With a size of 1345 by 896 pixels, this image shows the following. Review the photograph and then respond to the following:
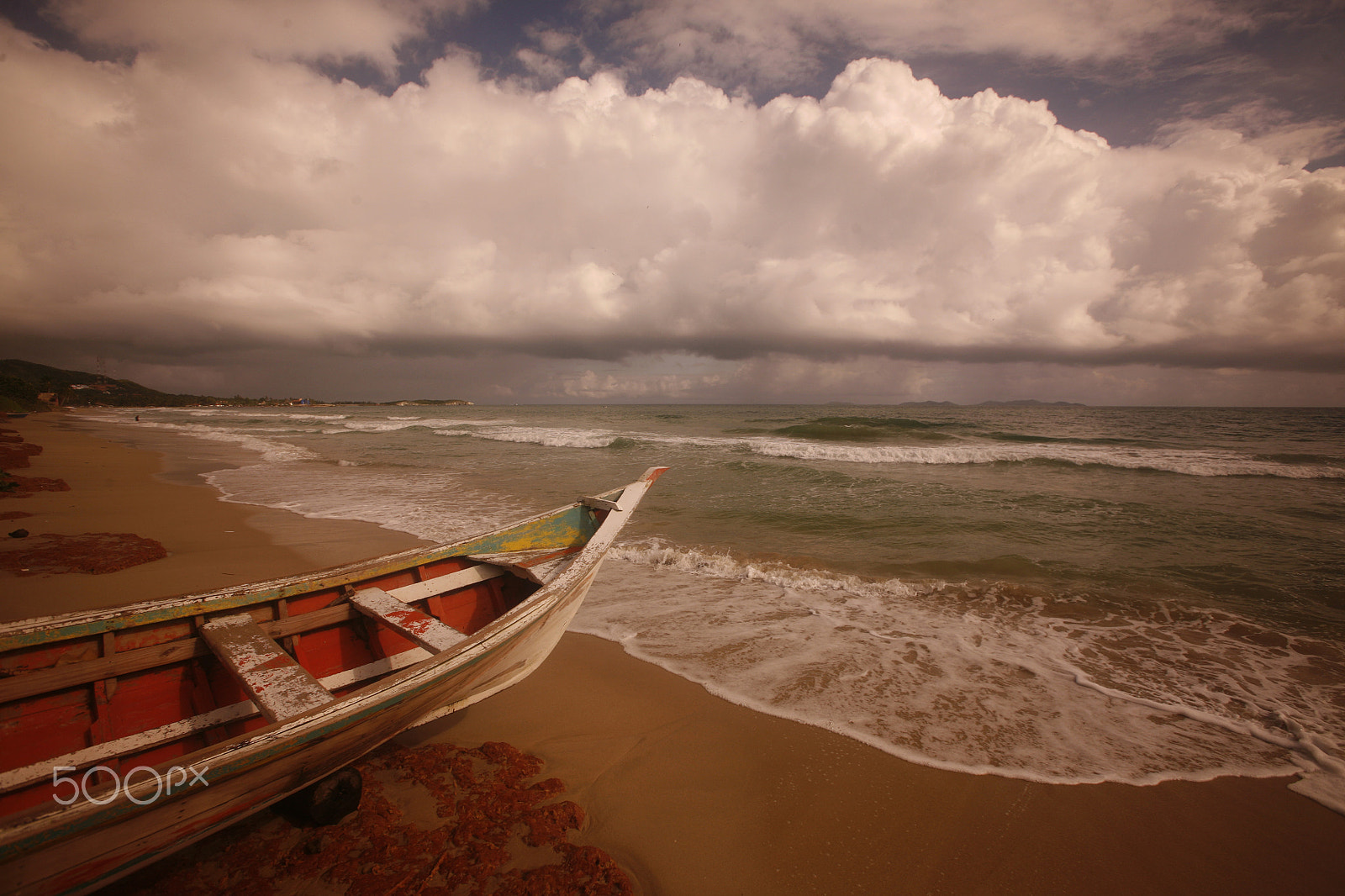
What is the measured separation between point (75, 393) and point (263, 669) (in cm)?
13119

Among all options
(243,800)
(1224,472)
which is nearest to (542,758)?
(243,800)

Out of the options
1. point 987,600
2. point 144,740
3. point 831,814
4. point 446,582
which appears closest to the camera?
point 144,740

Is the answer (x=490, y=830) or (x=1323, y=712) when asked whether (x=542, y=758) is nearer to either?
(x=490, y=830)

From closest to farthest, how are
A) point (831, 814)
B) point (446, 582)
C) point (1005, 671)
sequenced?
point (831, 814) < point (446, 582) < point (1005, 671)

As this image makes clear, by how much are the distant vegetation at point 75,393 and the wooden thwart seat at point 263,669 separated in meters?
62.4

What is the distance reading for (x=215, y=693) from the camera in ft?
9.75

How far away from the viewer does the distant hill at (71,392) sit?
48.0 metres

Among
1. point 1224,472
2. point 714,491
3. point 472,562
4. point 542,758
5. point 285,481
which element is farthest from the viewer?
point 1224,472

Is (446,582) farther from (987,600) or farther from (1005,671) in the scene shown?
(987,600)

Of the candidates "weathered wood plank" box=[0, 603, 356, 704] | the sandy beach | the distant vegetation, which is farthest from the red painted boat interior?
the distant vegetation

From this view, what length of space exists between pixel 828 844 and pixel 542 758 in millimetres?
1746

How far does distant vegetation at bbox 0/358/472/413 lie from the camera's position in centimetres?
4816

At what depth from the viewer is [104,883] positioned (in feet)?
5.60

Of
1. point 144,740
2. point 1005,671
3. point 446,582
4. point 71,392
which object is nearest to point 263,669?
point 144,740
